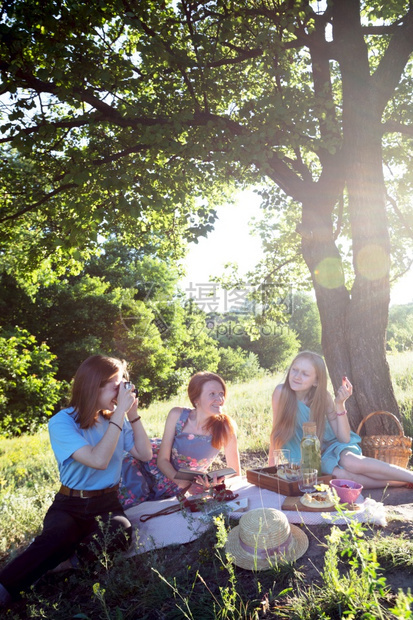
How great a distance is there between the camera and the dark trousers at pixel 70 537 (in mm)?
3148

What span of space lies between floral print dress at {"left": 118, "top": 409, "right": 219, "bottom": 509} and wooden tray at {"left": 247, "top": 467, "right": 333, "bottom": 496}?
603 mm

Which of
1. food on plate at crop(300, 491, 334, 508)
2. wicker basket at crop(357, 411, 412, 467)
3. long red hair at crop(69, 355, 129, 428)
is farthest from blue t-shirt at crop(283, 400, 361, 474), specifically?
long red hair at crop(69, 355, 129, 428)

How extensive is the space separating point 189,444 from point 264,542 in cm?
200

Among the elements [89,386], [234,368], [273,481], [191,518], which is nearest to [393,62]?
[273,481]

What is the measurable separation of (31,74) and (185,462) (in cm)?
511

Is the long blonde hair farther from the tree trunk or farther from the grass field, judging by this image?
the grass field

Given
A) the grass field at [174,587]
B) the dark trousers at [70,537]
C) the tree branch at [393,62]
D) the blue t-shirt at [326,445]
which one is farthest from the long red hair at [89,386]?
the tree branch at [393,62]

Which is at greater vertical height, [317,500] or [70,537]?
[317,500]

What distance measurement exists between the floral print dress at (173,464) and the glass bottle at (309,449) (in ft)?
Answer: 3.99

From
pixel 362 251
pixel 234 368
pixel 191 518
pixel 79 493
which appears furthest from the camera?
pixel 234 368

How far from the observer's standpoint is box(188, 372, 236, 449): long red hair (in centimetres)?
470

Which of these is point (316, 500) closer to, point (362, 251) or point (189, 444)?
point (189, 444)

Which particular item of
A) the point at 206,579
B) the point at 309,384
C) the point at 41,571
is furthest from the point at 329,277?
the point at 41,571

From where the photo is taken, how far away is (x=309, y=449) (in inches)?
150
